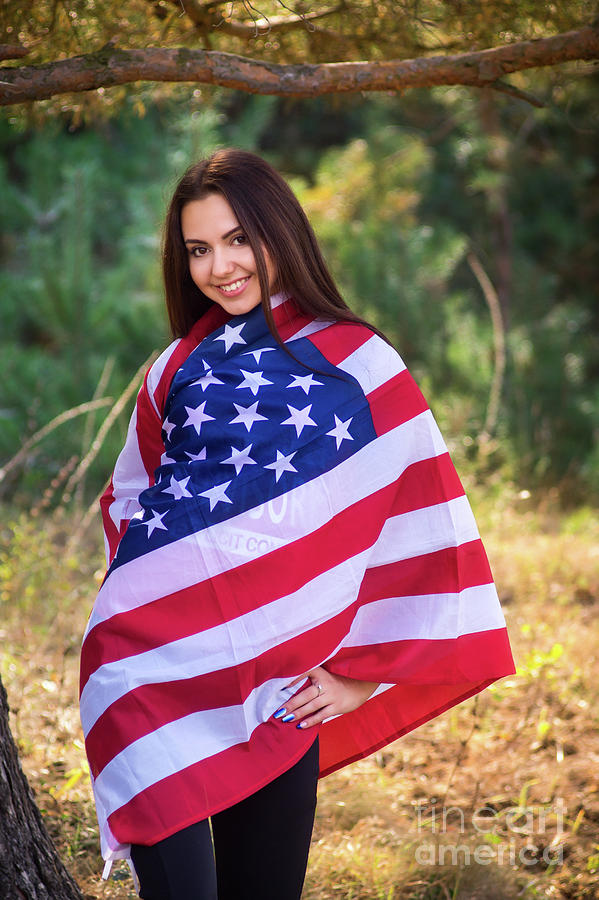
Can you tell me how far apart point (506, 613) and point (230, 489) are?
8.06 feet

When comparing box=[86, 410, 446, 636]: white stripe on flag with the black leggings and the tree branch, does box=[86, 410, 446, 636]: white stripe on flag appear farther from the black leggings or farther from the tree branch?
the tree branch

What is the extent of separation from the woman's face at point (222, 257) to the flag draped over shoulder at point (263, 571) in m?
0.05

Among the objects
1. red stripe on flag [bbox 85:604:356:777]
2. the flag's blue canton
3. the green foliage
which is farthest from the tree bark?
the green foliage

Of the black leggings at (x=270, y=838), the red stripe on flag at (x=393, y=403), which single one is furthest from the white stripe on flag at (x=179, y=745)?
the red stripe on flag at (x=393, y=403)

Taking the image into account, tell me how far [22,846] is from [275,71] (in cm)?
167

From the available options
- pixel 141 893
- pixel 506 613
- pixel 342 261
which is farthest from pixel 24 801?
pixel 342 261

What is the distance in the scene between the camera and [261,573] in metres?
1.61

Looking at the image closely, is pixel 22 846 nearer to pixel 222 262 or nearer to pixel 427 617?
pixel 427 617

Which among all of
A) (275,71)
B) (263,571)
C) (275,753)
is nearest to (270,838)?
(275,753)

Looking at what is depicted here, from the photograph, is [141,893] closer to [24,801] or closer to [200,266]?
[24,801]

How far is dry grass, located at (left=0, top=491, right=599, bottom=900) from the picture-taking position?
2266mm

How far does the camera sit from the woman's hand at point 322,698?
5.32 ft

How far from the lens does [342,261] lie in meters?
6.14

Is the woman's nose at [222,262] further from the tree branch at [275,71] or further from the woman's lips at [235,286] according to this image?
the tree branch at [275,71]
